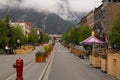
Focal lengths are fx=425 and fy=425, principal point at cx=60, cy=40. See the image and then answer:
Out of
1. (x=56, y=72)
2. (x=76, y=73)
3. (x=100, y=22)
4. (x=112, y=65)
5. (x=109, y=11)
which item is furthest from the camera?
(x=100, y=22)

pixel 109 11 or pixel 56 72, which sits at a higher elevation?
pixel 109 11

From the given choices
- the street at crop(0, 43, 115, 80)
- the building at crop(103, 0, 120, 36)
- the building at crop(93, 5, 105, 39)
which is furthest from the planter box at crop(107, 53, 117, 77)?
the building at crop(93, 5, 105, 39)

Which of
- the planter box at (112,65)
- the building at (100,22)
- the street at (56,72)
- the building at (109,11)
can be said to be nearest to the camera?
the street at (56,72)

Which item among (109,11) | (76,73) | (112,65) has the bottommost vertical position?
(76,73)

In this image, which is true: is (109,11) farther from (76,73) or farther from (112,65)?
(112,65)

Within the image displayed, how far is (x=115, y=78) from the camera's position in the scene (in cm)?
2525

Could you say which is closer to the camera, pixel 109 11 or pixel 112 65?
pixel 112 65

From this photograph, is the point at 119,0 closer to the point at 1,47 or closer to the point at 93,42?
the point at 1,47

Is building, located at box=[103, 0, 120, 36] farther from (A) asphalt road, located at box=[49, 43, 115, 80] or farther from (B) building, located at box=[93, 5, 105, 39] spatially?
(A) asphalt road, located at box=[49, 43, 115, 80]

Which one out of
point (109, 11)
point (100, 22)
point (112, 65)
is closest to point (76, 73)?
point (112, 65)

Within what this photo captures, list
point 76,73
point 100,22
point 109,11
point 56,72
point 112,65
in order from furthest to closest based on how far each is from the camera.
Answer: point 100,22 → point 109,11 → point 56,72 → point 76,73 → point 112,65

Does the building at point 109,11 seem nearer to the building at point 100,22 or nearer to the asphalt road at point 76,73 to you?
the building at point 100,22

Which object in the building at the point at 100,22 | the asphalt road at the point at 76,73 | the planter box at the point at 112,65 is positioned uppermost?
the building at the point at 100,22

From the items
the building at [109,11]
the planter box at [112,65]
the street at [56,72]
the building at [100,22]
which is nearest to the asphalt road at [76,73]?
the street at [56,72]
